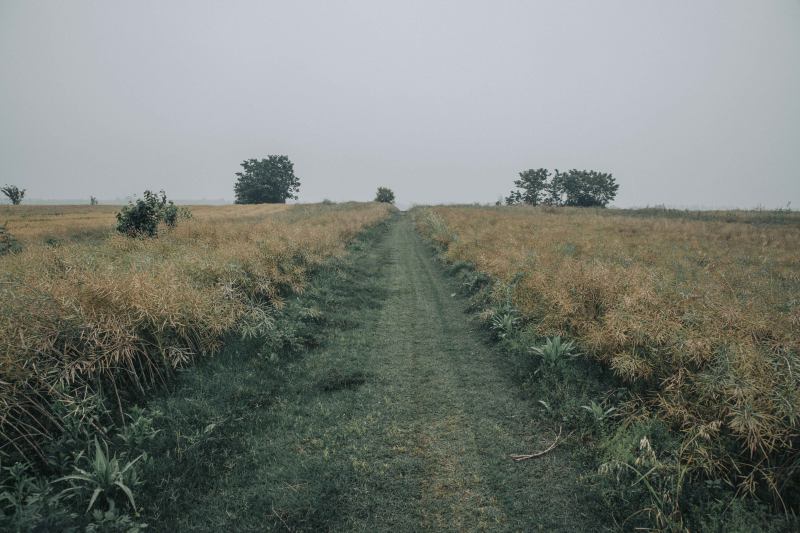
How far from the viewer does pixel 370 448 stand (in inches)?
185

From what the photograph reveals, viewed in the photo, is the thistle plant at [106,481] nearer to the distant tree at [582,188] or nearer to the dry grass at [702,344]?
the dry grass at [702,344]

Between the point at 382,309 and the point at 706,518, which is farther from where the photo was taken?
the point at 382,309

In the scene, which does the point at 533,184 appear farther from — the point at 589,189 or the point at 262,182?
the point at 262,182

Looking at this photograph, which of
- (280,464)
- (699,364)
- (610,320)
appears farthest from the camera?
(610,320)

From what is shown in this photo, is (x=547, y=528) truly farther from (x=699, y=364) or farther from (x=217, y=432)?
(x=217, y=432)

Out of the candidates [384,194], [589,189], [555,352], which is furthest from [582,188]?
[555,352]

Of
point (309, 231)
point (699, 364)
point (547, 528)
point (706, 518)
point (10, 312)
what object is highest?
point (309, 231)

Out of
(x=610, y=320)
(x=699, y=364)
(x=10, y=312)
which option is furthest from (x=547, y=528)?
(x=10, y=312)

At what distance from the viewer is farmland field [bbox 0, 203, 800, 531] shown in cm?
359

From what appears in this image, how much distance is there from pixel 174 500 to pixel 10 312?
3.69 meters

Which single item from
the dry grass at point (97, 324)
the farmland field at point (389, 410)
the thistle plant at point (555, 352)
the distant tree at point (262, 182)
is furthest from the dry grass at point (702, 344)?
the distant tree at point (262, 182)

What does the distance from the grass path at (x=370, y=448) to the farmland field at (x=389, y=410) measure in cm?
3

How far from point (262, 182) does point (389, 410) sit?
3336 inches

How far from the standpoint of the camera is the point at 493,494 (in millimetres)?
3969
